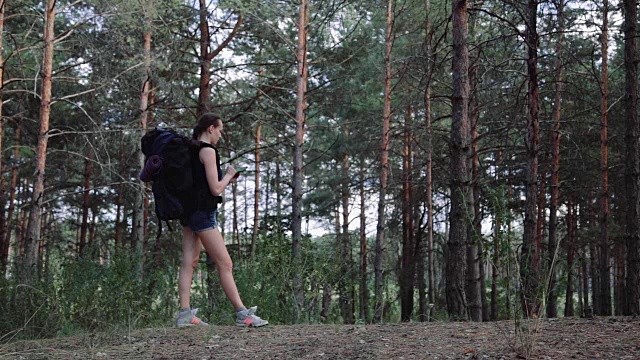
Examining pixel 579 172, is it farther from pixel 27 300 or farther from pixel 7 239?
pixel 7 239

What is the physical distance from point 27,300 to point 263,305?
329 centimetres

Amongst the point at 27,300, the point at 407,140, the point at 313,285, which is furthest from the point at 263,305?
the point at 407,140

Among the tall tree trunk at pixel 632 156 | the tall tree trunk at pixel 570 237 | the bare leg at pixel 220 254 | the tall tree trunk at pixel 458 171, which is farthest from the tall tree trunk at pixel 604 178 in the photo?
the bare leg at pixel 220 254

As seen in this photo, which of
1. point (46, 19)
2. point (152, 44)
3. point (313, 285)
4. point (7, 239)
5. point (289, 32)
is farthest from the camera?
point (7, 239)

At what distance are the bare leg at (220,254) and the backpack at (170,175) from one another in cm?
30

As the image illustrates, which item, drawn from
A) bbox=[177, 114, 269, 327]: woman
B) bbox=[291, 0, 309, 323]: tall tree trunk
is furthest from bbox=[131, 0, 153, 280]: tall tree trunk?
bbox=[177, 114, 269, 327]: woman

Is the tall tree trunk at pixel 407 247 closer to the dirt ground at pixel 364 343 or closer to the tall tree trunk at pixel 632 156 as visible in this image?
the tall tree trunk at pixel 632 156

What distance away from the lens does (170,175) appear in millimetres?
5430

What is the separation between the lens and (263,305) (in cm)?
750

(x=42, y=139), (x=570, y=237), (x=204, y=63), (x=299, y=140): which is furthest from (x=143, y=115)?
(x=570, y=237)

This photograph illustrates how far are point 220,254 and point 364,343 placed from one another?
188 centimetres

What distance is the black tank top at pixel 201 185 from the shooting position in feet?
18.0

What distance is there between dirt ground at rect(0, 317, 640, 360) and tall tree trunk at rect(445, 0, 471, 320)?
123cm

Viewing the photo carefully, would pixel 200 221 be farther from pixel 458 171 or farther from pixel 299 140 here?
pixel 299 140
